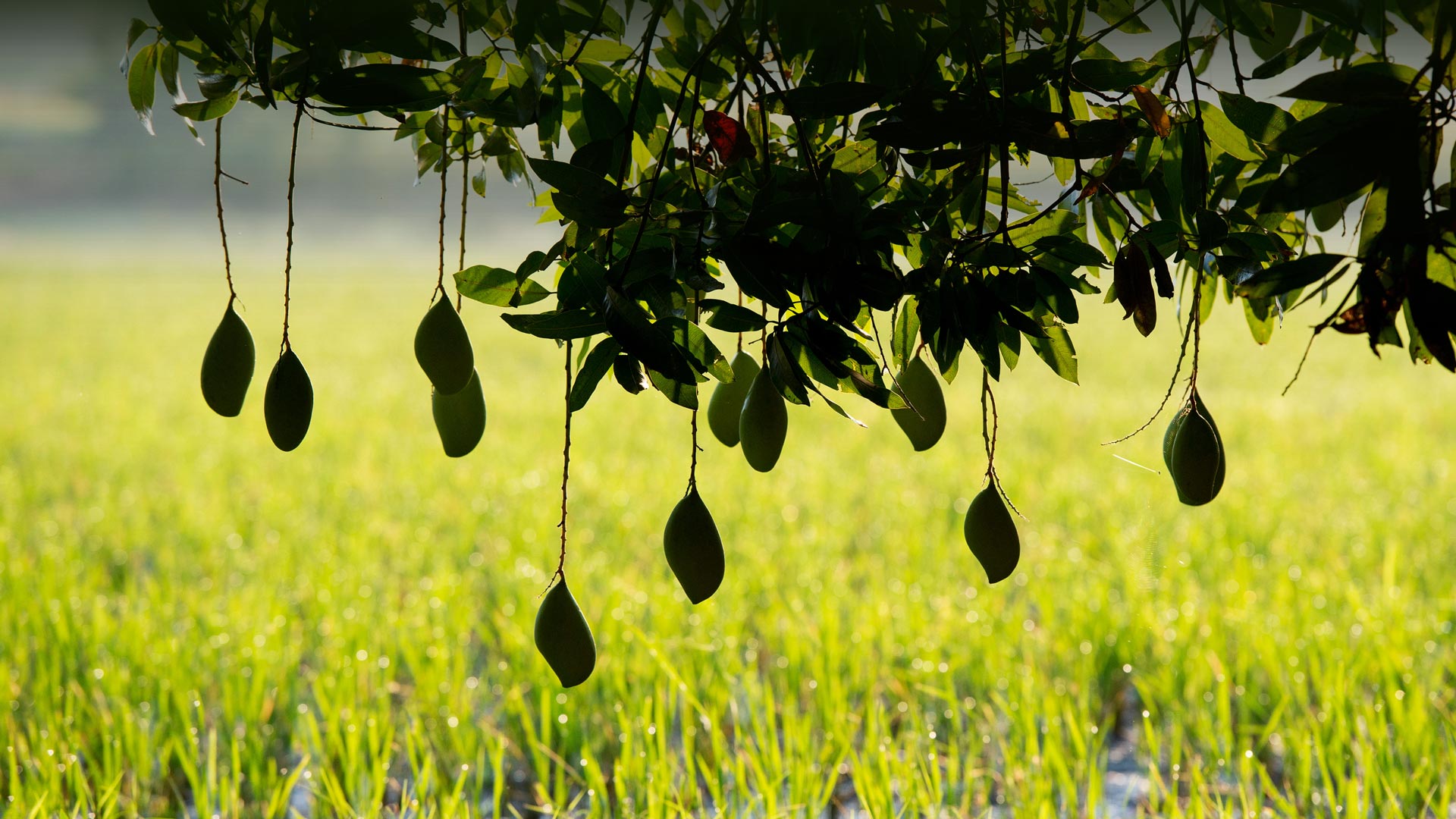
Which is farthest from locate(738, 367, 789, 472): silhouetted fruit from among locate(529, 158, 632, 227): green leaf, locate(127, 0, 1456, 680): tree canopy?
locate(529, 158, 632, 227): green leaf

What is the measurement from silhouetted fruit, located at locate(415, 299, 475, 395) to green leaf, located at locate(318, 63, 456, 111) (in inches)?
3.9

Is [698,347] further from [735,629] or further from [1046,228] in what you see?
[735,629]

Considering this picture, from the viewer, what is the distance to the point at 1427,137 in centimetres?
46

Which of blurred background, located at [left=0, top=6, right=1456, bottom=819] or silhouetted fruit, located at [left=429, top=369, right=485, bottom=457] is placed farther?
blurred background, located at [left=0, top=6, right=1456, bottom=819]

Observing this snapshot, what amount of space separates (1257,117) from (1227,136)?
34 mm

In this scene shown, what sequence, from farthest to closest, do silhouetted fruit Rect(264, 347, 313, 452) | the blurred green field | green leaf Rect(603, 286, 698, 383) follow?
the blurred green field < silhouetted fruit Rect(264, 347, 313, 452) < green leaf Rect(603, 286, 698, 383)

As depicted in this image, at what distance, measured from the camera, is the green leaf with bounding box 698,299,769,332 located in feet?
1.73

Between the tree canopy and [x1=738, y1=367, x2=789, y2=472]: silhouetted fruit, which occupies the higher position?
the tree canopy

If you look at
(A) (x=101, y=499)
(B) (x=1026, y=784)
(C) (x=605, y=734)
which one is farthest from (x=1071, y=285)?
(A) (x=101, y=499)

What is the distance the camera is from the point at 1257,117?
21.4 inches

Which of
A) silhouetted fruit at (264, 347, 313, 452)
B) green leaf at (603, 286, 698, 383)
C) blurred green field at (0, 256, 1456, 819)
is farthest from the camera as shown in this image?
blurred green field at (0, 256, 1456, 819)

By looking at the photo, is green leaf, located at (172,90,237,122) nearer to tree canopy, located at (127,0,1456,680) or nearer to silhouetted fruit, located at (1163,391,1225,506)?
tree canopy, located at (127,0,1456,680)

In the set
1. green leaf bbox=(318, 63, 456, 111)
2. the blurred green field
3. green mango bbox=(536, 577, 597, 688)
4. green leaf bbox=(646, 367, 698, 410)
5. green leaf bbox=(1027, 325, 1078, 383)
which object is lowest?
the blurred green field

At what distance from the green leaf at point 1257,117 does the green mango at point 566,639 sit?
0.40 metres
